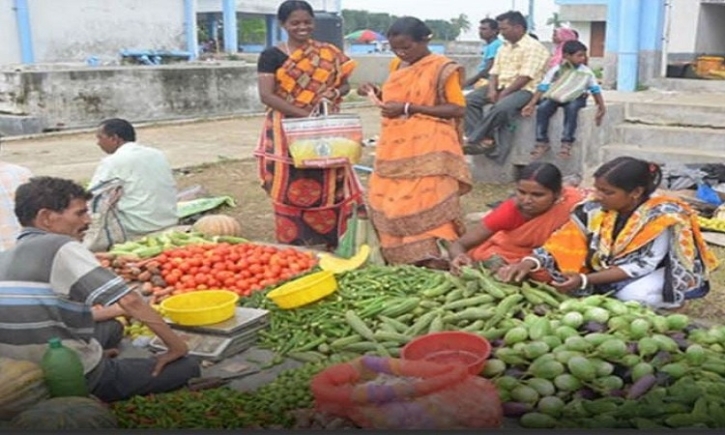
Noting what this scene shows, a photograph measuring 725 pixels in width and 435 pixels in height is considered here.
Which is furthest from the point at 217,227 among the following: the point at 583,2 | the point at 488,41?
the point at 583,2

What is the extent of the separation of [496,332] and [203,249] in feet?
6.74

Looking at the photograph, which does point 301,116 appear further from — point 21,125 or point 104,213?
point 21,125

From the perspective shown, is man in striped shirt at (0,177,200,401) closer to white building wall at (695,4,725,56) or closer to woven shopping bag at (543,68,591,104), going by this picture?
woven shopping bag at (543,68,591,104)

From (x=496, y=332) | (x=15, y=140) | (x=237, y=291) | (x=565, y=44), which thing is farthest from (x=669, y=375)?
(x=15, y=140)

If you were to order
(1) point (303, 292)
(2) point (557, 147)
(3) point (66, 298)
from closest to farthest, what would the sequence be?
(3) point (66, 298) → (1) point (303, 292) → (2) point (557, 147)

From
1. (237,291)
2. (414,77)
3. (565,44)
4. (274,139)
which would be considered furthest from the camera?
(565,44)

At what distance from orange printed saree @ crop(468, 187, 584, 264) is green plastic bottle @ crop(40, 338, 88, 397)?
6.59 feet

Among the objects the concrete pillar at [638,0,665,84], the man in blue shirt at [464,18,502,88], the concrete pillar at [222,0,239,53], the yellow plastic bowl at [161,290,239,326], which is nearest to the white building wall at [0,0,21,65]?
the concrete pillar at [222,0,239,53]

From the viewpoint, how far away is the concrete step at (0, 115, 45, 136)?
1165 centimetres

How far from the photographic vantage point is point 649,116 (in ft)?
25.9

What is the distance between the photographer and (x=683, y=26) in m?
9.79

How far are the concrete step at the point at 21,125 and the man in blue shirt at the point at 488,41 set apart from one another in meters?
7.04

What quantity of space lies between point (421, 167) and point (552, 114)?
3.01m

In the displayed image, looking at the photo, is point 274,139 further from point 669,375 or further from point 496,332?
point 669,375
